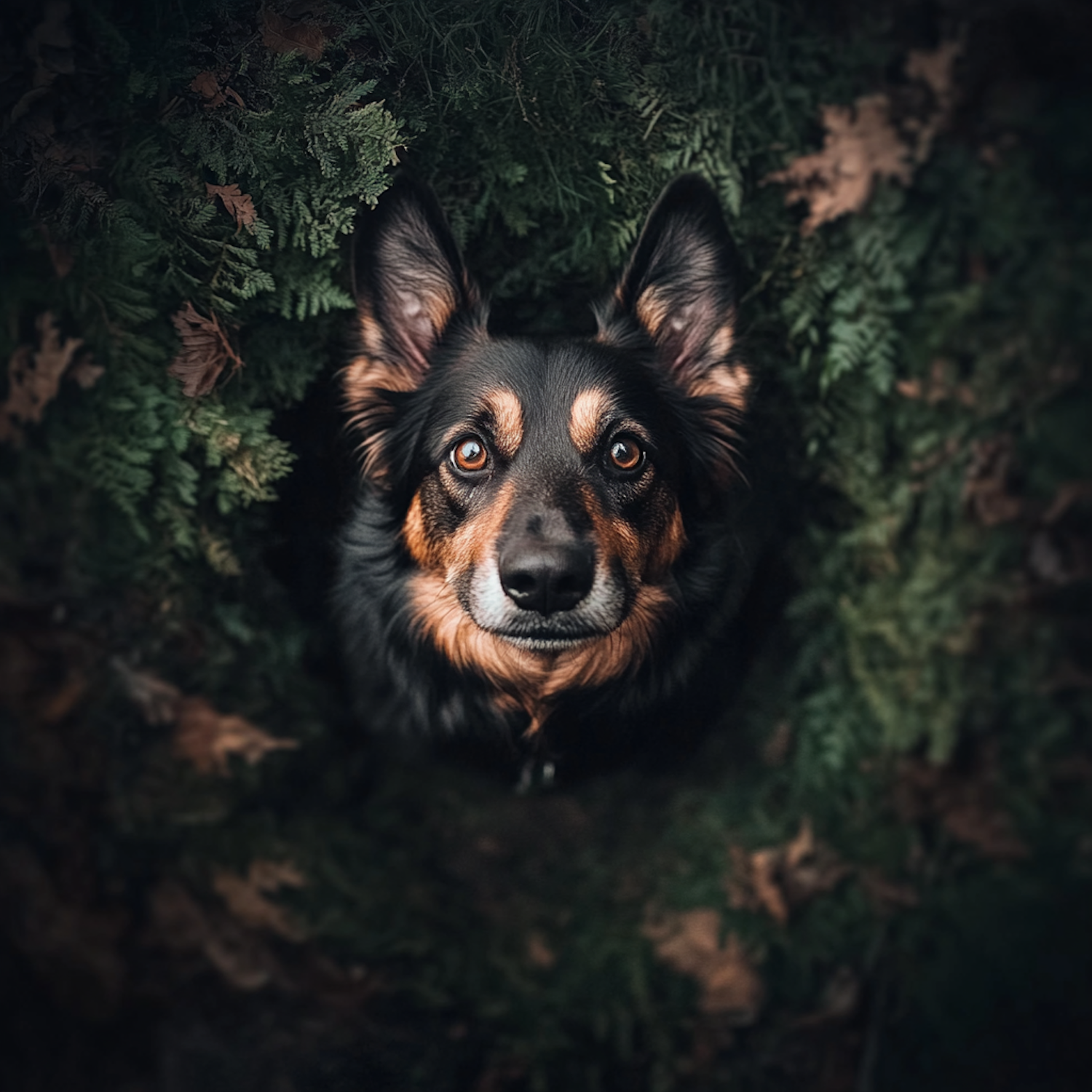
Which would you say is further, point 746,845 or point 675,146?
point 746,845

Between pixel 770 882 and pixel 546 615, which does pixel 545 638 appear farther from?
pixel 770 882

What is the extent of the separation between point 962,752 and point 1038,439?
73 cm

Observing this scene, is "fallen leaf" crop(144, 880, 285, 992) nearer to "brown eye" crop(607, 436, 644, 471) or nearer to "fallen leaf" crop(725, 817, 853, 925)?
"fallen leaf" crop(725, 817, 853, 925)

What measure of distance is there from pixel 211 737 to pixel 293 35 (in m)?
1.64

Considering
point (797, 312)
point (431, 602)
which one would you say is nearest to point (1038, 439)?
point (797, 312)

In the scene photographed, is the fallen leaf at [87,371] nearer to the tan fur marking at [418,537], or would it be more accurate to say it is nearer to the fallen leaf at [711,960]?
the tan fur marking at [418,537]

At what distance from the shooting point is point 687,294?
182 cm

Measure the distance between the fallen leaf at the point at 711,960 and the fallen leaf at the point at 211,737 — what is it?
113cm

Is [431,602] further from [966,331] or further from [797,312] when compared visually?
[966,331]

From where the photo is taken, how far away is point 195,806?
2203 millimetres

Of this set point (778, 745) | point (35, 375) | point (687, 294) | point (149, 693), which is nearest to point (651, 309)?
point (687, 294)

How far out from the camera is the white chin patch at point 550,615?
5.56 ft

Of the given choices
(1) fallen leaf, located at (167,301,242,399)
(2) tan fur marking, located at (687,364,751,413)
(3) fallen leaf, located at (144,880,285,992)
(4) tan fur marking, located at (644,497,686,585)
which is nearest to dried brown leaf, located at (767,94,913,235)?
(2) tan fur marking, located at (687,364,751,413)

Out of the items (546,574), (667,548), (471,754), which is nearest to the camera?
(546,574)
